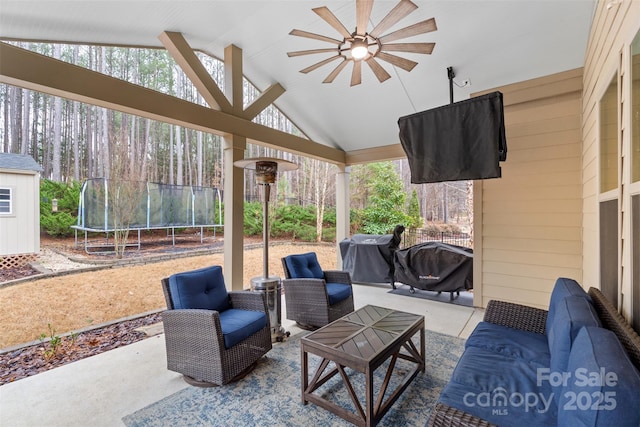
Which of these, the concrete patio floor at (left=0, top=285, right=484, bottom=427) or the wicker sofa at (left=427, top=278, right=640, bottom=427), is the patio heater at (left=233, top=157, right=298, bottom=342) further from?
the wicker sofa at (left=427, top=278, right=640, bottom=427)

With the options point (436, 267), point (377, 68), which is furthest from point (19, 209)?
point (436, 267)

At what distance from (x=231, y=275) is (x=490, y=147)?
3.61 m

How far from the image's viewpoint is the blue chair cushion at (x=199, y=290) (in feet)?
8.25

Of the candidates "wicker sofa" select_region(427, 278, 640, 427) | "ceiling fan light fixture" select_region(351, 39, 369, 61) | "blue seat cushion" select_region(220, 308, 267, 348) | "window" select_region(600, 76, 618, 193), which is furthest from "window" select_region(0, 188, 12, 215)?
"window" select_region(600, 76, 618, 193)

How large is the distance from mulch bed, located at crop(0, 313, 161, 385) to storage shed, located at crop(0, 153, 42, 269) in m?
0.98

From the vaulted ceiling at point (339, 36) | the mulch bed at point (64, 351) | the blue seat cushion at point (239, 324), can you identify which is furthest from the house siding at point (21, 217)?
the blue seat cushion at point (239, 324)

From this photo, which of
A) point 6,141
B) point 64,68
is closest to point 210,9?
point 64,68

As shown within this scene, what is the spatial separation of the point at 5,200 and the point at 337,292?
12.0ft

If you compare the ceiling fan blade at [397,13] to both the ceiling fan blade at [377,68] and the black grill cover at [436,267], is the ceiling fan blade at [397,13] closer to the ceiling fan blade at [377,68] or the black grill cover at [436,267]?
the ceiling fan blade at [377,68]

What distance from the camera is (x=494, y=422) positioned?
4.38 ft

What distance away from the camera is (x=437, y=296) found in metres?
4.92

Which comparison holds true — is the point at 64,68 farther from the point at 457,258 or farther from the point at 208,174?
the point at 457,258

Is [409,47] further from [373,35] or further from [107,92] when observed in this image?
[107,92]

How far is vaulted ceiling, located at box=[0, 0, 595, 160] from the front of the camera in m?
2.77
